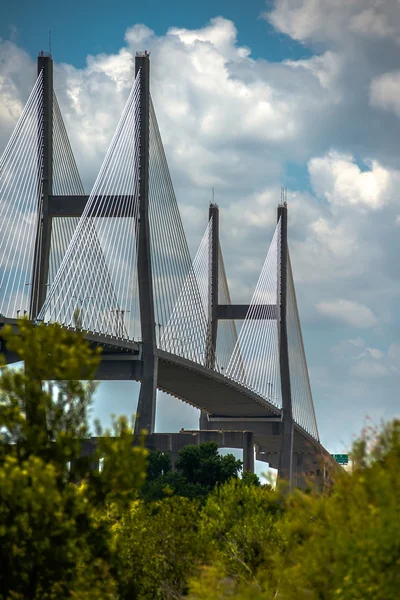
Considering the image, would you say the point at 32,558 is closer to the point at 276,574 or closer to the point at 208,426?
the point at 276,574

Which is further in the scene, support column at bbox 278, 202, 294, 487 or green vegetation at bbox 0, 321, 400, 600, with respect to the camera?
support column at bbox 278, 202, 294, 487

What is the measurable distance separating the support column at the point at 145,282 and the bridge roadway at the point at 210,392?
1.87 feet

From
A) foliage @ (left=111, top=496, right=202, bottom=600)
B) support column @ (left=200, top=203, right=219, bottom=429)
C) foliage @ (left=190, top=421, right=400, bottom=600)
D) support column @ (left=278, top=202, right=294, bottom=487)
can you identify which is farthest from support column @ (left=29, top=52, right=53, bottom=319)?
support column @ (left=278, top=202, right=294, bottom=487)

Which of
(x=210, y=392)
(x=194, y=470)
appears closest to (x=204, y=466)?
(x=194, y=470)

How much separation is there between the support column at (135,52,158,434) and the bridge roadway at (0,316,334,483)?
0.57 meters

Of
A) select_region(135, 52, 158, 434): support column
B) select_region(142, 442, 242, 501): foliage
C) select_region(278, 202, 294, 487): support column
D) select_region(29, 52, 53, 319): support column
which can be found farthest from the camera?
select_region(278, 202, 294, 487): support column

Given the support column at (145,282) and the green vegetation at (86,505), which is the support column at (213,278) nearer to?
the support column at (145,282)

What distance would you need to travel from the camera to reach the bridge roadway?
5600 centimetres

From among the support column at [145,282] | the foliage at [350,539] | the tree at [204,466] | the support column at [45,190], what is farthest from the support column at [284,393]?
the foliage at [350,539]

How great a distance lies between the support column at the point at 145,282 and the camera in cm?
5472

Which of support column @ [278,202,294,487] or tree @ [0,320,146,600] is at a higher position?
support column @ [278,202,294,487]

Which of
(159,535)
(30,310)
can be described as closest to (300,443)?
(30,310)

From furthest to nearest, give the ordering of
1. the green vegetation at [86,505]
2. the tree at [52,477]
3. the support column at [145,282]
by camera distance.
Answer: the support column at [145,282]
the tree at [52,477]
the green vegetation at [86,505]

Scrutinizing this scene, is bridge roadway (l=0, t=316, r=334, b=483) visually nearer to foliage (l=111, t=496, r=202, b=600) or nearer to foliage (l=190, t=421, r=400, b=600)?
foliage (l=111, t=496, r=202, b=600)
